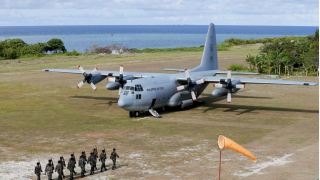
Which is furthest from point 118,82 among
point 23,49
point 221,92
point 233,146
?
point 23,49

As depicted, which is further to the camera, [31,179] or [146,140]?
[146,140]

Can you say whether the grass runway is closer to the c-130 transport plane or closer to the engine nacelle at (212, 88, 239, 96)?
the c-130 transport plane

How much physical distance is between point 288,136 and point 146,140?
10.3m

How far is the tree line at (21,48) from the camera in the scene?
91.6 meters

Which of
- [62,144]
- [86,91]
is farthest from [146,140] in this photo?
[86,91]

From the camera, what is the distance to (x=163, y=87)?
3350 centimetres

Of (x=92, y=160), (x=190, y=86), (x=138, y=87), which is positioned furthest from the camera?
(x=190, y=86)

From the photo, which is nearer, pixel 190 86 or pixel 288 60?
pixel 190 86

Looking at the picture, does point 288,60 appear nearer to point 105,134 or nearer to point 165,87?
point 165,87

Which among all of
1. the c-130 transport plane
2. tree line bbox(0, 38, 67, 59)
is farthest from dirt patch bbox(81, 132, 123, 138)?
tree line bbox(0, 38, 67, 59)

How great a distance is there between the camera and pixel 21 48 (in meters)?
102

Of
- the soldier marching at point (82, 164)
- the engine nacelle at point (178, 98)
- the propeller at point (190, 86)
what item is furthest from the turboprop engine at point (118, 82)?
the soldier marching at point (82, 164)

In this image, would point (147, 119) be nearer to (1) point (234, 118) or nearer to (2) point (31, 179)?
(1) point (234, 118)

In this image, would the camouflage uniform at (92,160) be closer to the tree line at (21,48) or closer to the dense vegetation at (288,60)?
the dense vegetation at (288,60)
